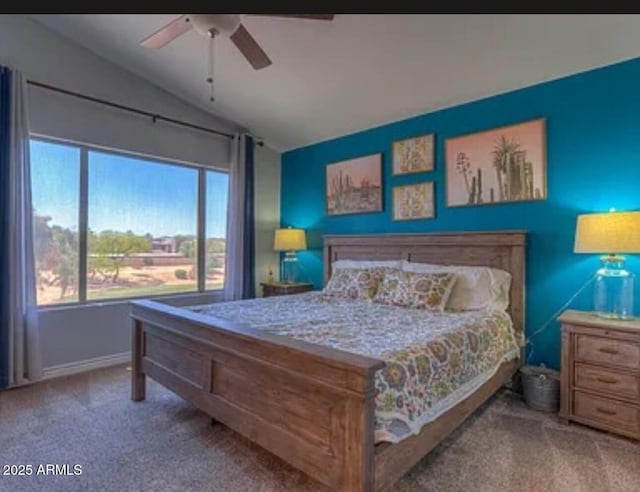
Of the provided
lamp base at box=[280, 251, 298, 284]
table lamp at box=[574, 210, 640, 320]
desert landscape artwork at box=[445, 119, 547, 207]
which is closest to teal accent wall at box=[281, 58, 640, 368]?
desert landscape artwork at box=[445, 119, 547, 207]

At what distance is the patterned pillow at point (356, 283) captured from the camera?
3510 mm

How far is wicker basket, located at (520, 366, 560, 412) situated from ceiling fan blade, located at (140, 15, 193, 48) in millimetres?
3355

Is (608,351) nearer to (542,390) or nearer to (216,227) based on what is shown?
(542,390)

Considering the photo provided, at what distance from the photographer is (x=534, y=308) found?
3109mm

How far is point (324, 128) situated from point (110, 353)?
3.41 metres

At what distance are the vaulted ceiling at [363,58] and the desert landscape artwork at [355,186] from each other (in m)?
0.42

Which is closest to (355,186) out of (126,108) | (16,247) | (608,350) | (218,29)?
(218,29)

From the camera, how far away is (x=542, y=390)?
275 cm

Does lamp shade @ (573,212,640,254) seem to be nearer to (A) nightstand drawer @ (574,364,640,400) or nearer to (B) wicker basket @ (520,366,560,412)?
(A) nightstand drawer @ (574,364,640,400)

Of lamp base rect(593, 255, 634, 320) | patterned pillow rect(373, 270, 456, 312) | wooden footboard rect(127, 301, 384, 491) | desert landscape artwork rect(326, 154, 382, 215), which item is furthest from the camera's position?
desert landscape artwork rect(326, 154, 382, 215)

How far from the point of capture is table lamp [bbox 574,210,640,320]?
237 cm

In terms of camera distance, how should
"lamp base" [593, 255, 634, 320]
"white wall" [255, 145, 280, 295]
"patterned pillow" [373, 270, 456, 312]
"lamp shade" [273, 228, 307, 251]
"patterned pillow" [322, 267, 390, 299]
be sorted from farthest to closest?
"white wall" [255, 145, 280, 295] → "lamp shade" [273, 228, 307, 251] → "patterned pillow" [322, 267, 390, 299] → "patterned pillow" [373, 270, 456, 312] → "lamp base" [593, 255, 634, 320]

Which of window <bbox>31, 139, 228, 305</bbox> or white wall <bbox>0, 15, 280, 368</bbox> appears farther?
window <bbox>31, 139, 228, 305</bbox>

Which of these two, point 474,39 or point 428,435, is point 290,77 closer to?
point 474,39
